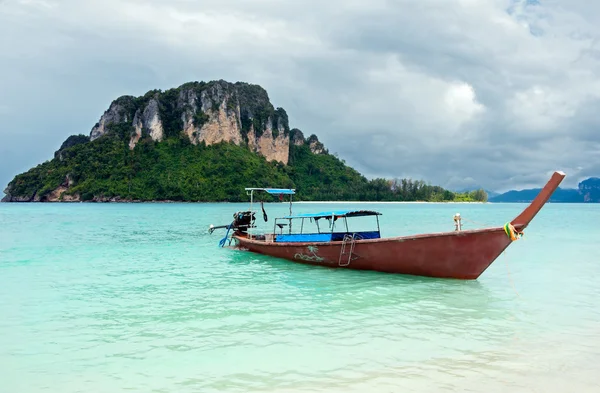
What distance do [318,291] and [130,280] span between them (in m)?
5.93

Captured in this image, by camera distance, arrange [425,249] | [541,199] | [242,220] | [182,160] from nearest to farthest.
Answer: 1. [541,199]
2. [425,249]
3. [242,220]
4. [182,160]

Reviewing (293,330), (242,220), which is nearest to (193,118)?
(242,220)

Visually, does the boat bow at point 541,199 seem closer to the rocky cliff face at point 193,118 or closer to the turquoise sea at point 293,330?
the turquoise sea at point 293,330

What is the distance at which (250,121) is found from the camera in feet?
417

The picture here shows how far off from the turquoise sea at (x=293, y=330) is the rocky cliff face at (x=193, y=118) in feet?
325

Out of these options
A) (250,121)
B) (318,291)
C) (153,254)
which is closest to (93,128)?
(250,121)

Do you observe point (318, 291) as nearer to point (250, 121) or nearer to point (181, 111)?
point (181, 111)

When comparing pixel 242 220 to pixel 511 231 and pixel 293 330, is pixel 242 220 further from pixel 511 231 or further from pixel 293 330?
pixel 293 330

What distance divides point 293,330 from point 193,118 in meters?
109

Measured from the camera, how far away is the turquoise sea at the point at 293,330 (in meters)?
6.00

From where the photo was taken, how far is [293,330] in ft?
26.7

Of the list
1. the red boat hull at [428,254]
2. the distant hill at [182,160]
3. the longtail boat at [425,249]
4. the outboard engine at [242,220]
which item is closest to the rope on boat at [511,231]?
the longtail boat at [425,249]

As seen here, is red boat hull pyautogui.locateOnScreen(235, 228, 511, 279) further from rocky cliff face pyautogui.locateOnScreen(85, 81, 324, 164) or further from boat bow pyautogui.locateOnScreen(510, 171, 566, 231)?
rocky cliff face pyautogui.locateOnScreen(85, 81, 324, 164)

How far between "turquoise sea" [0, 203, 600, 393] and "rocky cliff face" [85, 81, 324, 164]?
98965mm
